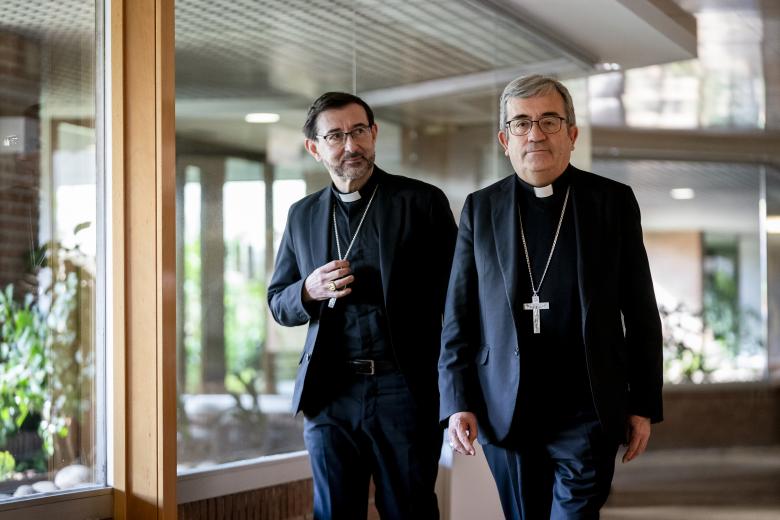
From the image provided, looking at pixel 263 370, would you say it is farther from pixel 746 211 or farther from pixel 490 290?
pixel 746 211

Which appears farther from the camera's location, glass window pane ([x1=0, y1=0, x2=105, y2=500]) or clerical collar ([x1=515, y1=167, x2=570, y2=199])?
glass window pane ([x1=0, y1=0, x2=105, y2=500])

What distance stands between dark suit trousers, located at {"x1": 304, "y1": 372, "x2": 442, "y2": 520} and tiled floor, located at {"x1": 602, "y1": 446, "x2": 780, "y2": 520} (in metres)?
3.60

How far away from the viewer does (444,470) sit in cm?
552

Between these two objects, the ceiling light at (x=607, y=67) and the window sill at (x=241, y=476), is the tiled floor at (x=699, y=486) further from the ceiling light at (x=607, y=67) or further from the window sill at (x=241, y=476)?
the ceiling light at (x=607, y=67)

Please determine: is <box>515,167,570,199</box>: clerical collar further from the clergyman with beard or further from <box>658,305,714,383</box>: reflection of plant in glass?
<box>658,305,714,383</box>: reflection of plant in glass

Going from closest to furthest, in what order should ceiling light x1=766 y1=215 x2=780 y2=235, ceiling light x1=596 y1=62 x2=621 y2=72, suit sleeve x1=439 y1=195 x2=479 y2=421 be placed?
suit sleeve x1=439 y1=195 x2=479 y2=421 → ceiling light x1=596 y1=62 x2=621 y2=72 → ceiling light x1=766 y1=215 x2=780 y2=235

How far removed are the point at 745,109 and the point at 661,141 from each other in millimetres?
1440

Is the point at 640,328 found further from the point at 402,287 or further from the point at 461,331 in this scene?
the point at 402,287

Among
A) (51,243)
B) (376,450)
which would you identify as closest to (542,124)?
(376,450)

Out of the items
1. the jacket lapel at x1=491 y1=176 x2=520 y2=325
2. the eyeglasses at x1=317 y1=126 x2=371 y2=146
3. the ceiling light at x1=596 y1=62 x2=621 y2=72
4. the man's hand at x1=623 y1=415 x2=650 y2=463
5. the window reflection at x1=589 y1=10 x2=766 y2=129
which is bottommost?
the man's hand at x1=623 y1=415 x2=650 y2=463

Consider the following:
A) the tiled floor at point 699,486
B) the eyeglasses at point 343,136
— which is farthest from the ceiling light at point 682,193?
the eyeglasses at point 343,136

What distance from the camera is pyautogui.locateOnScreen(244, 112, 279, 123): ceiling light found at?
697 cm

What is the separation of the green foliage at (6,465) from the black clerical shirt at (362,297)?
1.21 m

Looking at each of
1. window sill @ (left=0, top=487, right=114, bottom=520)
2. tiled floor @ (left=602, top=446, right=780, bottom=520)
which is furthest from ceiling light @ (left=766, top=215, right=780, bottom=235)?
window sill @ (left=0, top=487, right=114, bottom=520)
